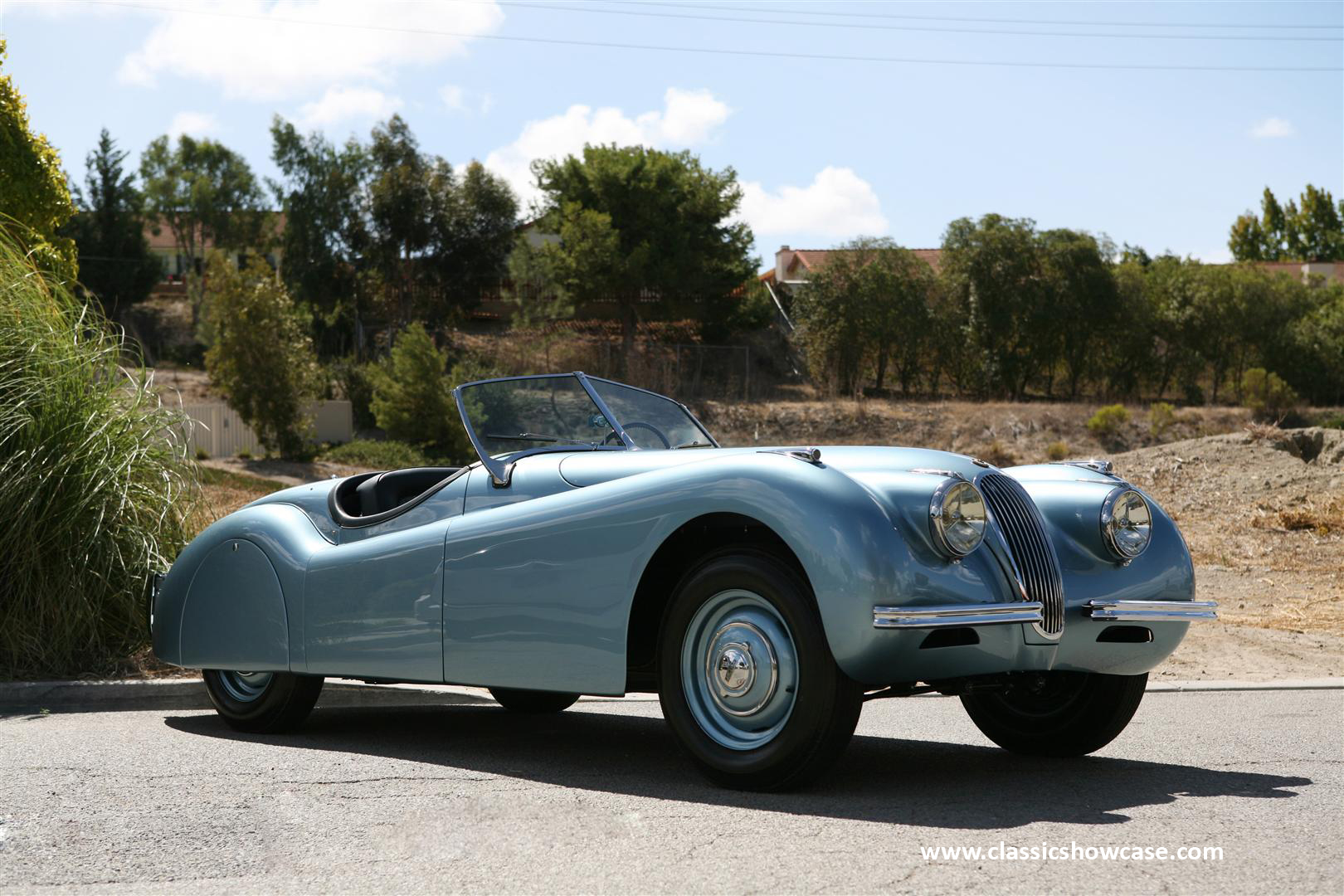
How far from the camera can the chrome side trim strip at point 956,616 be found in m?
4.15

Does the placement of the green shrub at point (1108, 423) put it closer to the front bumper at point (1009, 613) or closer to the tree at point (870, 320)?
the tree at point (870, 320)

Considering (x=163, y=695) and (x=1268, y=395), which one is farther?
(x=1268, y=395)

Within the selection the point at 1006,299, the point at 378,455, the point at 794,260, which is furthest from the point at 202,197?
the point at 1006,299

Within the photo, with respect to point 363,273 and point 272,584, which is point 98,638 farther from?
point 363,273

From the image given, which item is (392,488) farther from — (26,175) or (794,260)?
(794,260)

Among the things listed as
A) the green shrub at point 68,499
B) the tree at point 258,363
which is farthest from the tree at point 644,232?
the green shrub at point 68,499

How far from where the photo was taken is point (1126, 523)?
509 cm

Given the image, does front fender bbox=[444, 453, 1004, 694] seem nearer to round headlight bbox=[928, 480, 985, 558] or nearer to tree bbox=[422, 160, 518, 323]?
round headlight bbox=[928, 480, 985, 558]

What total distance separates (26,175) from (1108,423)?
3101 cm

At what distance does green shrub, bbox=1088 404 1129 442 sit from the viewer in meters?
37.1

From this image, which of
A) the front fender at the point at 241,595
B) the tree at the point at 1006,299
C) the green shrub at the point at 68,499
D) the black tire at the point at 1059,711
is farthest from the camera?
the tree at the point at 1006,299

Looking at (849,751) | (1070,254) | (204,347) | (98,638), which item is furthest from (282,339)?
(849,751)

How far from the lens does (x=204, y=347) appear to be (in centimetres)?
5866

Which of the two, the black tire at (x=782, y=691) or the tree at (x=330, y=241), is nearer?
the black tire at (x=782, y=691)
